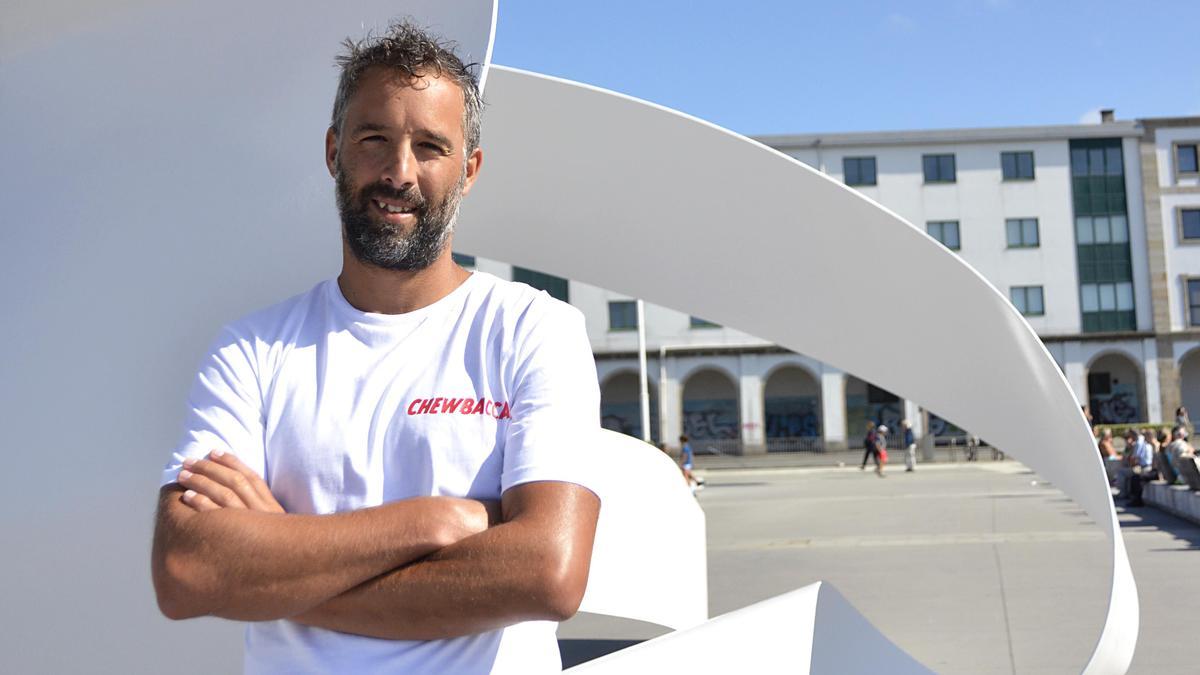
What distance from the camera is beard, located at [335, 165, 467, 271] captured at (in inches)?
80.8

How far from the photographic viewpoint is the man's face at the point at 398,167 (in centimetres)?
205

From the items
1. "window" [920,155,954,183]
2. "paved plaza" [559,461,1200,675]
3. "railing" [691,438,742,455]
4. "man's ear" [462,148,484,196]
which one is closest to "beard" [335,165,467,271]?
"man's ear" [462,148,484,196]

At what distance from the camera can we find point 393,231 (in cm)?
206

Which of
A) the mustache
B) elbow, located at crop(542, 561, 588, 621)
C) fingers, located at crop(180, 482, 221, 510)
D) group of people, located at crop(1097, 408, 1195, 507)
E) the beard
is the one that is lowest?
group of people, located at crop(1097, 408, 1195, 507)

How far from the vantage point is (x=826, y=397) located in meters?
44.3

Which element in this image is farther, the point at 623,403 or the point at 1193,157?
the point at 623,403

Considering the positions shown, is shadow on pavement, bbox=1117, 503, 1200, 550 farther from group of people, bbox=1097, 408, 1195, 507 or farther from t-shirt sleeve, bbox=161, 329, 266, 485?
t-shirt sleeve, bbox=161, 329, 266, 485

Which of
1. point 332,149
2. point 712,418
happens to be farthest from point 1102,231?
point 332,149

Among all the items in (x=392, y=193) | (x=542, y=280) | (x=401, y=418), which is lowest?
(x=401, y=418)

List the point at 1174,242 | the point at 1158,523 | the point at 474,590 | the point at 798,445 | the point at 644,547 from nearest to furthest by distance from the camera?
the point at 474,590 < the point at 644,547 < the point at 1158,523 < the point at 1174,242 < the point at 798,445

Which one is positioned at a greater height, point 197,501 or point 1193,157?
point 1193,157

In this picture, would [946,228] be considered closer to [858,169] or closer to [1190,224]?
[858,169]

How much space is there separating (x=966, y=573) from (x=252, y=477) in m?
9.95

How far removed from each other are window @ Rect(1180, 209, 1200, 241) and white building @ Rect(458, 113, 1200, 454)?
0.04m
